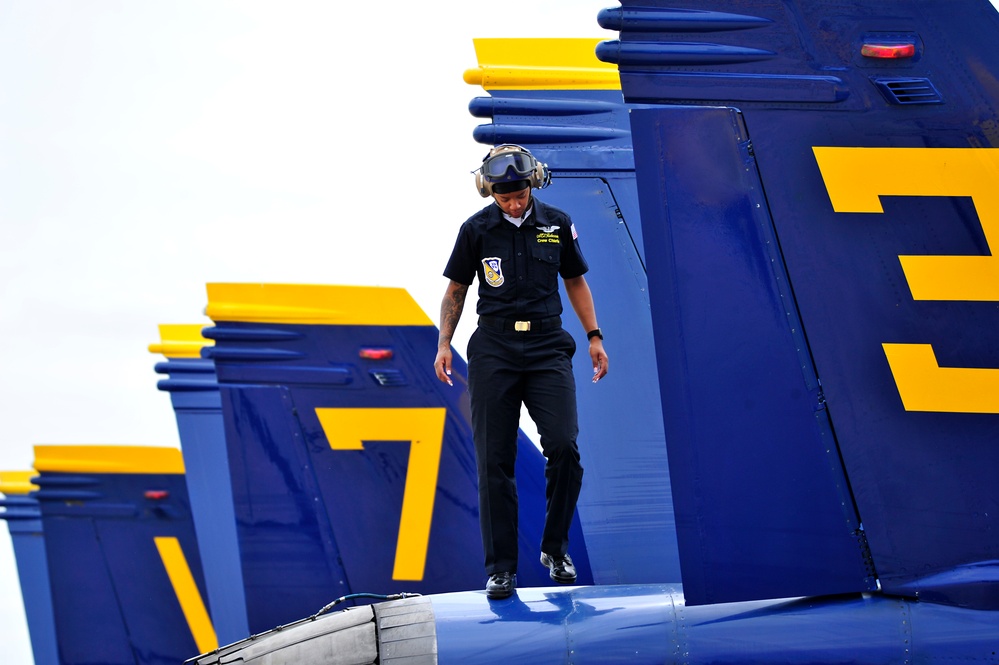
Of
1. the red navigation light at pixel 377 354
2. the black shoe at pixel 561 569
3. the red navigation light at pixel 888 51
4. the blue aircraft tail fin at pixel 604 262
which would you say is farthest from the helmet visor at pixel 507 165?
the red navigation light at pixel 377 354

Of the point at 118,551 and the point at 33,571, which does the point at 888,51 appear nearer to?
the point at 118,551

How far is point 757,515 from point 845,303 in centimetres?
65

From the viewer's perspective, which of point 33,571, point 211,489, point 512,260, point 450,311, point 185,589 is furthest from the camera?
point 33,571

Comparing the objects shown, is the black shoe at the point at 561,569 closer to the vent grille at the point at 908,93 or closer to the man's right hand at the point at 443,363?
the man's right hand at the point at 443,363

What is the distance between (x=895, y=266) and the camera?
290 cm

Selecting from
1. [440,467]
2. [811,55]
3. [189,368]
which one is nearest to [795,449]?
[811,55]

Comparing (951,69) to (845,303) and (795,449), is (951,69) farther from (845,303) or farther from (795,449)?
(795,449)

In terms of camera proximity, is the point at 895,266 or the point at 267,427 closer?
the point at 895,266

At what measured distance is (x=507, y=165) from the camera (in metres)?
3.50

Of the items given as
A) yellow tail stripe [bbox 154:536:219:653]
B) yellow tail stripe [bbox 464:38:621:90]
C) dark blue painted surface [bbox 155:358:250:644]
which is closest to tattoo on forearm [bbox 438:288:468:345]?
yellow tail stripe [bbox 464:38:621:90]

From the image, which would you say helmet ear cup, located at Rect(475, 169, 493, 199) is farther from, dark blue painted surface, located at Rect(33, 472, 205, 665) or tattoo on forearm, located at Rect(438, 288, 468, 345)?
dark blue painted surface, located at Rect(33, 472, 205, 665)

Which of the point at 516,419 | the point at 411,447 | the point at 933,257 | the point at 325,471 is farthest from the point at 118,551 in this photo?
the point at 933,257

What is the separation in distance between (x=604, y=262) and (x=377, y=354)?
7.83 ft

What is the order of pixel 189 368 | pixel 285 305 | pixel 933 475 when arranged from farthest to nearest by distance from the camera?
pixel 189 368, pixel 285 305, pixel 933 475
